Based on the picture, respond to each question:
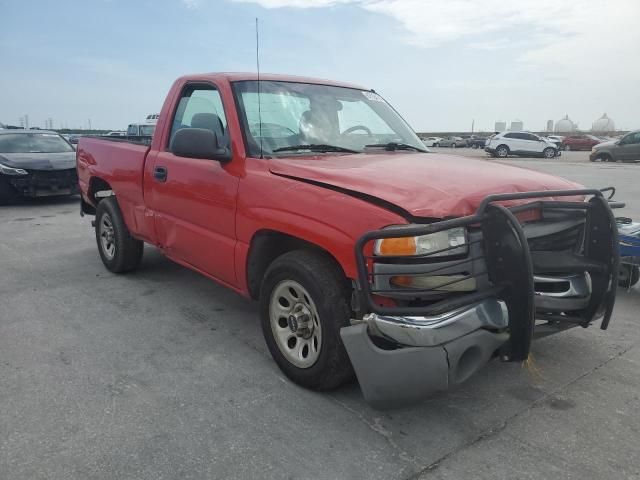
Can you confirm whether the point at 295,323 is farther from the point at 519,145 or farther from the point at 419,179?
the point at 519,145

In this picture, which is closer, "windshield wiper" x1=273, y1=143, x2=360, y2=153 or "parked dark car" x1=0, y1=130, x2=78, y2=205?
"windshield wiper" x1=273, y1=143, x2=360, y2=153

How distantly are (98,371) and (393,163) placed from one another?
2254mm

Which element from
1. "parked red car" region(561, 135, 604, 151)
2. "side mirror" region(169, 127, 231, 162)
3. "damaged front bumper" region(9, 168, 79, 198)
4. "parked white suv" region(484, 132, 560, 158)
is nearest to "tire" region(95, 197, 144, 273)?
"side mirror" region(169, 127, 231, 162)

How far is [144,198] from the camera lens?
4566mm

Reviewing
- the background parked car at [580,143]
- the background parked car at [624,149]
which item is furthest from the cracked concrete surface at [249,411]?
the background parked car at [580,143]

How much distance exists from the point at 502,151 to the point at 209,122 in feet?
99.0

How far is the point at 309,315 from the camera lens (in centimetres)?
299

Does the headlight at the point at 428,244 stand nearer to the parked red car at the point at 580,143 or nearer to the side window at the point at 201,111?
the side window at the point at 201,111

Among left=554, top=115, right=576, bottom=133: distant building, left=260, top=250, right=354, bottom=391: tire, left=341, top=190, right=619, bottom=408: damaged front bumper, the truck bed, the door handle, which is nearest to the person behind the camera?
left=341, top=190, right=619, bottom=408: damaged front bumper

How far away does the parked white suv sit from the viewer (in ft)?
102

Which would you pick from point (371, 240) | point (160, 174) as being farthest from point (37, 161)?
point (371, 240)

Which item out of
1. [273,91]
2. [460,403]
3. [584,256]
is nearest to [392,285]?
[460,403]

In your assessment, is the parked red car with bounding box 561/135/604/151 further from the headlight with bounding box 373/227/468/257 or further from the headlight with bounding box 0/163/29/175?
the headlight with bounding box 373/227/468/257

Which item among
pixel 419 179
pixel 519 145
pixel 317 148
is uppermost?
pixel 317 148
